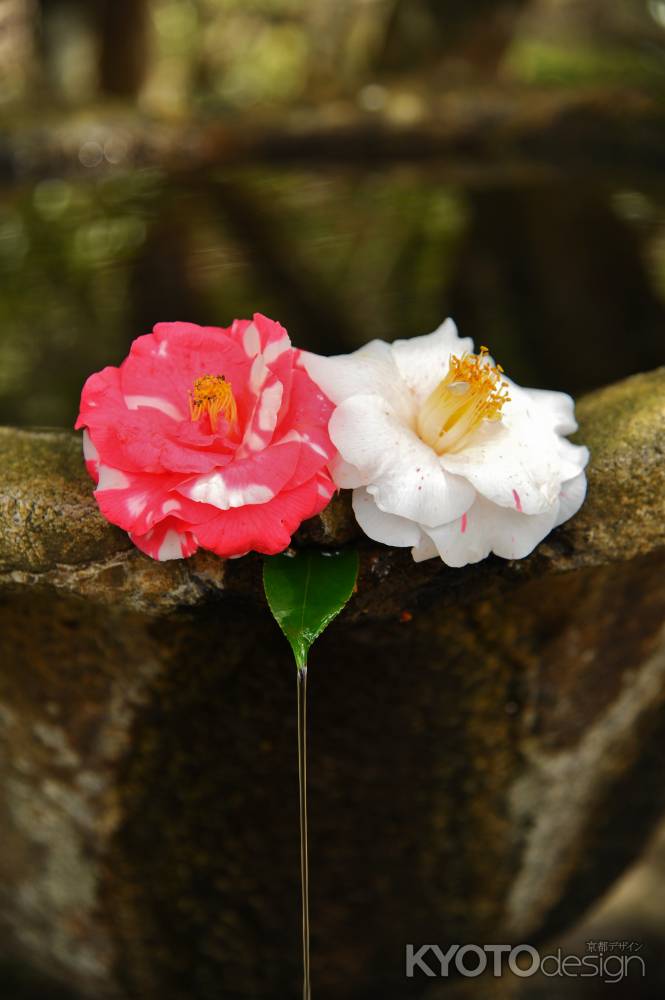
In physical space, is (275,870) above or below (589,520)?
below

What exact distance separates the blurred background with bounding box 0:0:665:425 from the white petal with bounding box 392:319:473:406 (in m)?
1.07

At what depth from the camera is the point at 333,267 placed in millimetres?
2600

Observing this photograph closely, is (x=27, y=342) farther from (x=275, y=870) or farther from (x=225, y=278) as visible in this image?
(x=275, y=870)

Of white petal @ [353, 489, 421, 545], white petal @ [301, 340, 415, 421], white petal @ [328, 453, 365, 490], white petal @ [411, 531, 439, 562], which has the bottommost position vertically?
white petal @ [411, 531, 439, 562]

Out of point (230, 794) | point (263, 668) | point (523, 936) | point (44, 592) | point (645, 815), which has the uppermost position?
point (44, 592)

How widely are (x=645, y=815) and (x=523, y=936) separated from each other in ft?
0.99

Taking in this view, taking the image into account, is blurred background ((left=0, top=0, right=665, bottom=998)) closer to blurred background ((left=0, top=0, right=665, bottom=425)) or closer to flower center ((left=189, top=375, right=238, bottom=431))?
blurred background ((left=0, top=0, right=665, bottom=425))

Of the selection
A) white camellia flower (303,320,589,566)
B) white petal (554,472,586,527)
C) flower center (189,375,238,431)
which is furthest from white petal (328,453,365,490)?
white petal (554,472,586,527)

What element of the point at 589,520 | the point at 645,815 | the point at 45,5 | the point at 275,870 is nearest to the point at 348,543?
the point at 589,520

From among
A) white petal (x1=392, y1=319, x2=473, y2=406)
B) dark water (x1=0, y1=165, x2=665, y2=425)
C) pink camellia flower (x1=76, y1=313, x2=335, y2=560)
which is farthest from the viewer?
dark water (x1=0, y1=165, x2=665, y2=425)

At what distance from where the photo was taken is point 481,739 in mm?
1235

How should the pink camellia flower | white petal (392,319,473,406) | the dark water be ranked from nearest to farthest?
1. the pink camellia flower
2. white petal (392,319,473,406)
3. the dark water

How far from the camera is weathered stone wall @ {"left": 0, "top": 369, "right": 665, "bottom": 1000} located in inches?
37.5

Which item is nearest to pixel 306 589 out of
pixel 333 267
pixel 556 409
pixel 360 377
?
pixel 360 377
